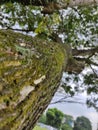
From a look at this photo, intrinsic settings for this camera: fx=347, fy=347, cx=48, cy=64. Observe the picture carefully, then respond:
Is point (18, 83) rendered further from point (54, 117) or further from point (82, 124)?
point (82, 124)

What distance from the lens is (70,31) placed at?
35.7 feet

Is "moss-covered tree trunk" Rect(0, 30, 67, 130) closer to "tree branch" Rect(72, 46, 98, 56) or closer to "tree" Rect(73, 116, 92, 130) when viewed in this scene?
"tree branch" Rect(72, 46, 98, 56)

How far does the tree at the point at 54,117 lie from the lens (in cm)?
5928

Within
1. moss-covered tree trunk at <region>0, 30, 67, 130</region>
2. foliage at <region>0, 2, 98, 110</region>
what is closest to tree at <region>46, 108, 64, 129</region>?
foliage at <region>0, 2, 98, 110</region>

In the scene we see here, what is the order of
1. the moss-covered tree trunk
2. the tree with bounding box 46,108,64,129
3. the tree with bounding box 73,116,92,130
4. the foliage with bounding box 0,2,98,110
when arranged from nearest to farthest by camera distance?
the moss-covered tree trunk, the foliage with bounding box 0,2,98,110, the tree with bounding box 46,108,64,129, the tree with bounding box 73,116,92,130

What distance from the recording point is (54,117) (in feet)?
194

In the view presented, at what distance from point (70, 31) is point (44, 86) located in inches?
291

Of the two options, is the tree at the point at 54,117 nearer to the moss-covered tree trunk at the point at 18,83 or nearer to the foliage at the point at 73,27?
the foliage at the point at 73,27

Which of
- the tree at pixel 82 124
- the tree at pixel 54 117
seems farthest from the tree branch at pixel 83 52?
the tree at pixel 82 124

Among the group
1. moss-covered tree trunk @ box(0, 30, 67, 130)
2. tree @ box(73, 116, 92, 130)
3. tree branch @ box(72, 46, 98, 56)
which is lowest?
tree @ box(73, 116, 92, 130)

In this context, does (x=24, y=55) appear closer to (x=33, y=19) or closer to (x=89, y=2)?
(x=89, y=2)

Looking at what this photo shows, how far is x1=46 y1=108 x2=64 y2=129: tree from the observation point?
5928 centimetres

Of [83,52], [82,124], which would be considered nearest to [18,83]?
[83,52]

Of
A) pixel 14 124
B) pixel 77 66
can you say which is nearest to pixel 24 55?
pixel 14 124
